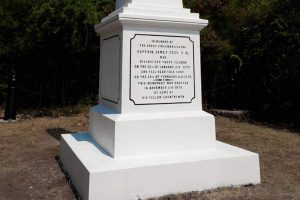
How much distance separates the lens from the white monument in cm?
Result: 383

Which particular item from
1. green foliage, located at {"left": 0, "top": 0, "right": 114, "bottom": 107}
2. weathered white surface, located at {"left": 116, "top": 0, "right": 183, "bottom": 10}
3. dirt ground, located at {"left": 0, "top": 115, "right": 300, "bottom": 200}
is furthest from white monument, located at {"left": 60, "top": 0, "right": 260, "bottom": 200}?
green foliage, located at {"left": 0, "top": 0, "right": 114, "bottom": 107}

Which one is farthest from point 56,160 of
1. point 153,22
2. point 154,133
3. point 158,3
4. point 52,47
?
point 52,47

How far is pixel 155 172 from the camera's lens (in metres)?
3.77

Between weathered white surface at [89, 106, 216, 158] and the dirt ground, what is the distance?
69cm

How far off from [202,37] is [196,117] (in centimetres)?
601

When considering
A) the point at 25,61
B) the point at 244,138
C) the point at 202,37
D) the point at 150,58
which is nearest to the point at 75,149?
the point at 150,58

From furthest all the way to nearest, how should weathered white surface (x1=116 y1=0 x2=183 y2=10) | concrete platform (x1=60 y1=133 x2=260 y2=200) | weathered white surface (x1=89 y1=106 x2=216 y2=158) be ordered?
weathered white surface (x1=116 y1=0 x2=183 y2=10) < weathered white surface (x1=89 y1=106 x2=216 y2=158) < concrete platform (x1=60 y1=133 x2=260 y2=200)

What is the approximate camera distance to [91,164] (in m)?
3.76

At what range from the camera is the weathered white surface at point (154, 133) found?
13.5ft

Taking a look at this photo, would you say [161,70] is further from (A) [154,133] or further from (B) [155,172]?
(B) [155,172]

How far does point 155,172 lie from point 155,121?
72 cm

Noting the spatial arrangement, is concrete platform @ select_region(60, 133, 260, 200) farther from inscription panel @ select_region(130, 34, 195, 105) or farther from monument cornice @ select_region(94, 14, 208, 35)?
monument cornice @ select_region(94, 14, 208, 35)

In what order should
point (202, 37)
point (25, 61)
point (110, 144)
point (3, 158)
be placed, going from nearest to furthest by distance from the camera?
1. point (110, 144)
2. point (3, 158)
3. point (202, 37)
4. point (25, 61)

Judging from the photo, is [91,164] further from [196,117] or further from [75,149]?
[196,117]
